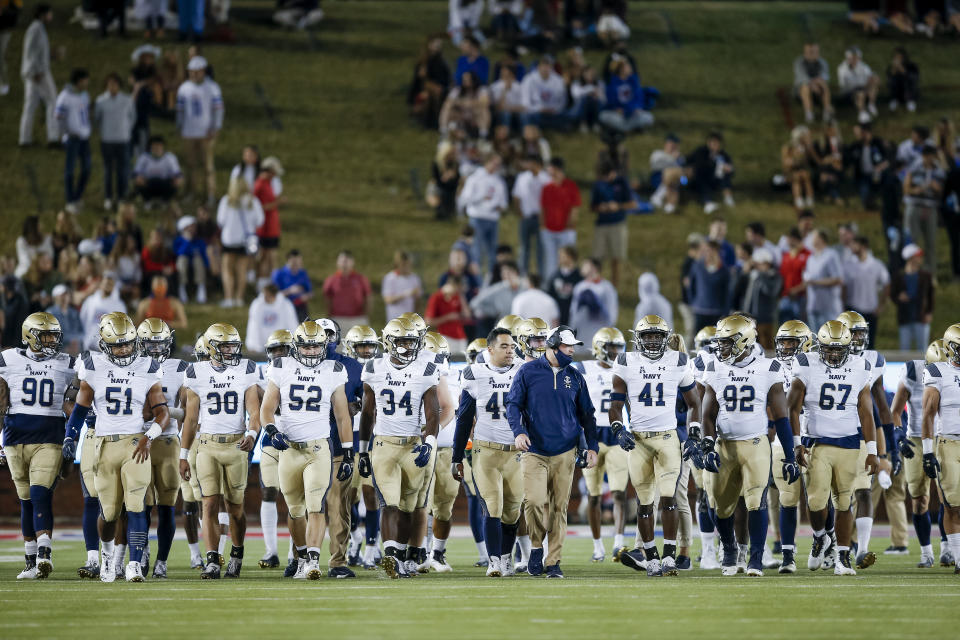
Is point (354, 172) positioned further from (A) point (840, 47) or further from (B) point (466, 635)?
(B) point (466, 635)

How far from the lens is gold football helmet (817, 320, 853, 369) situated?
1142 centimetres

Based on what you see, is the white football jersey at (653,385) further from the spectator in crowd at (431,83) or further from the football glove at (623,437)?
the spectator in crowd at (431,83)

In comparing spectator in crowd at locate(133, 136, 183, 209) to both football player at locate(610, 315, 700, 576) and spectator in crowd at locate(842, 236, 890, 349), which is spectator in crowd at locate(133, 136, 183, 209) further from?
football player at locate(610, 315, 700, 576)

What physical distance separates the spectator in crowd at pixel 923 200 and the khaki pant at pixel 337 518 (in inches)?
473

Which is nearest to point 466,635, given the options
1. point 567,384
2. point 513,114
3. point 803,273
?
point 567,384

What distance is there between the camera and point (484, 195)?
1955 cm

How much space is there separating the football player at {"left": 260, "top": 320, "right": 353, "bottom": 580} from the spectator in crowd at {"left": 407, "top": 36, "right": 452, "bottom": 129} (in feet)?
44.2

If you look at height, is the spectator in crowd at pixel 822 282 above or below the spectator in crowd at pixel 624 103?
below

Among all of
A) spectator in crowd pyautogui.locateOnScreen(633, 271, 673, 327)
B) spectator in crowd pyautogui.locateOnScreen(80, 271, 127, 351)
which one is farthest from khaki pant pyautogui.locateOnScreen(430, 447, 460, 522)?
spectator in crowd pyautogui.locateOnScreen(80, 271, 127, 351)

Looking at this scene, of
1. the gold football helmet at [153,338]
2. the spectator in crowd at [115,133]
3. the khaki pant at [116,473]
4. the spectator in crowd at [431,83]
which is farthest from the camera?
the spectator in crowd at [431,83]

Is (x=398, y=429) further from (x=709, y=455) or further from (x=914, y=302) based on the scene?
(x=914, y=302)

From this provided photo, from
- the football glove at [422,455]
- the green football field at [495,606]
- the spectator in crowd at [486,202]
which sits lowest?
the green football field at [495,606]

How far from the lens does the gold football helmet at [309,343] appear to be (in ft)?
36.5

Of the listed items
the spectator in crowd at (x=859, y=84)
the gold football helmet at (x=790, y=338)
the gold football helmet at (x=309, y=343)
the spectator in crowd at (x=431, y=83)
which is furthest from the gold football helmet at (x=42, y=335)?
the spectator in crowd at (x=859, y=84)
